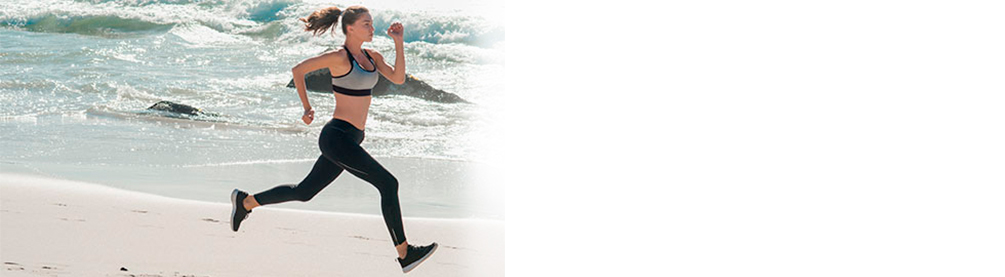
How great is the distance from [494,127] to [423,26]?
437 millimetres

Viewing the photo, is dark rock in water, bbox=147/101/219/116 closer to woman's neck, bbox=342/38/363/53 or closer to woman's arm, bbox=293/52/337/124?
woman's arm, bbox=293/52/337/124

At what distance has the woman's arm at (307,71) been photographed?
296 centimetres

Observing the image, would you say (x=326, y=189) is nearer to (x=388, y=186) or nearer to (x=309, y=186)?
(x=309, y=186)

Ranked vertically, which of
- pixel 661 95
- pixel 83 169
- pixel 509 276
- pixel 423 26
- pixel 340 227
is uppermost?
pixel 423 26

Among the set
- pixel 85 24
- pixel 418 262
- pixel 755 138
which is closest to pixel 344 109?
pixel 418 262

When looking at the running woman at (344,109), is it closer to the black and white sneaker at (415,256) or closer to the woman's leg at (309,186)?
the woman's leg at (309,186)

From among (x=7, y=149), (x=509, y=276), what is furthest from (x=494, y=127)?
(x=7, y=149)

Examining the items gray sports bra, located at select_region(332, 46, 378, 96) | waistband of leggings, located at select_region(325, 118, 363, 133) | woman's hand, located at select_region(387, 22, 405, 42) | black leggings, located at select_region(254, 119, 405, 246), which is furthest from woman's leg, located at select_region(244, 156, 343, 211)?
woman's hand, located at select_region(387, 22, 405, 42)

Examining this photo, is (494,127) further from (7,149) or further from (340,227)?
(7,149)

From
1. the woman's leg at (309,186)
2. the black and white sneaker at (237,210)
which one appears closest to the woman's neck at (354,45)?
Answer: the woman's leg at (309,186)

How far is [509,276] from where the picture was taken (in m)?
3.38

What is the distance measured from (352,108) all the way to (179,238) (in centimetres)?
71

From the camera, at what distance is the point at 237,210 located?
10.0 feet

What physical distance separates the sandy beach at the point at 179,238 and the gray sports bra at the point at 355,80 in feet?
1.45
